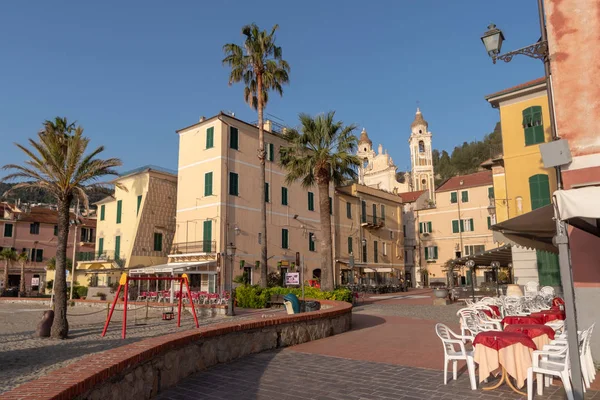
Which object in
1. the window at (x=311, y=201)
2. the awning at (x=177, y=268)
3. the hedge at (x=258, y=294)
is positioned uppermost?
the window at (x=311, y=201)

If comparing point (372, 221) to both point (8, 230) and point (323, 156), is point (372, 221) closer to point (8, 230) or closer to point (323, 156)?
point (323, 156)

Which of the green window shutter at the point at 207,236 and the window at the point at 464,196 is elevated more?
the window at the point at 464,196

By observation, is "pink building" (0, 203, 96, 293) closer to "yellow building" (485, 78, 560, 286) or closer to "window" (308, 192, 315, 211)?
"window" (308, 192, 315, 211)

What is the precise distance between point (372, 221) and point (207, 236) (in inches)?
739

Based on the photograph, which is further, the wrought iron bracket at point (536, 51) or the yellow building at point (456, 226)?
the yellow building at point (456, 226)

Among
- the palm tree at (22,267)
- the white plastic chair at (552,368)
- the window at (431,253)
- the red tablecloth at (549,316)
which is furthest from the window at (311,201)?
the white plastic chair at (552,368)

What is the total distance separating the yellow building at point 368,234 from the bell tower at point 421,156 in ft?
113

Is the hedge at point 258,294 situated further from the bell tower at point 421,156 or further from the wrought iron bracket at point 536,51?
the bell tower at point 421,156

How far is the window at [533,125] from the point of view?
57.8 feet

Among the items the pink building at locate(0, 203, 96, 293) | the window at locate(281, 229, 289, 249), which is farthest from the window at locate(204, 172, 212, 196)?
the pink building at locate(0, 203, 96, 293)

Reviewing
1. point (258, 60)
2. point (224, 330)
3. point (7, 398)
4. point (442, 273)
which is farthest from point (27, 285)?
point (7, 398)

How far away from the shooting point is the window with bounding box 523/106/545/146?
1762 cm

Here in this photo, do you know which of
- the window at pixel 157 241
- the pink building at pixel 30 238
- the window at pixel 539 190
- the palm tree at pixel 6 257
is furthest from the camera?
the pink building at pixel 30 238

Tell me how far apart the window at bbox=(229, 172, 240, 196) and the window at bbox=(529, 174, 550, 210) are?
1712cm
